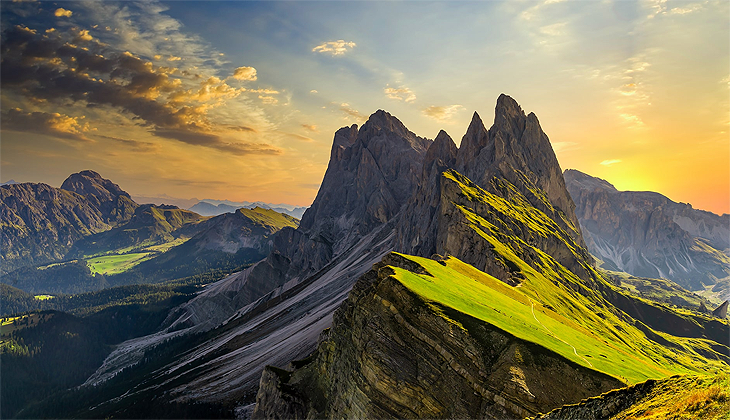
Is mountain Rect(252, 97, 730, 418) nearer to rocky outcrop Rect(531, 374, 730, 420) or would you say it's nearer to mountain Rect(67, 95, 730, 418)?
mountain Rect(67, 95, 730, 418)

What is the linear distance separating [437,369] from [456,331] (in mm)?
3862

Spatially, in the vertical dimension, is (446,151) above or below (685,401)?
above

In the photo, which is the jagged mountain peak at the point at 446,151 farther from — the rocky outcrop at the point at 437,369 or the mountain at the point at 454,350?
the rocky outcrop at the point at 437,369

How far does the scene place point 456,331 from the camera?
32.8m

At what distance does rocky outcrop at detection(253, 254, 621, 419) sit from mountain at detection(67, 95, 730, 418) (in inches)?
4.0

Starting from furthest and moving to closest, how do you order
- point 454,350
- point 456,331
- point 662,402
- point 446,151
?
point 446,151 < point 456,331 < point 454,350 < point 662,402

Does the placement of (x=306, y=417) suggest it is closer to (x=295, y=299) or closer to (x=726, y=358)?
→ (x=295, y=299)

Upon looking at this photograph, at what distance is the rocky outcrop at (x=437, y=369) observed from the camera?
2941 centimetres

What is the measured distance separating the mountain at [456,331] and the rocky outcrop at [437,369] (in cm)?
10

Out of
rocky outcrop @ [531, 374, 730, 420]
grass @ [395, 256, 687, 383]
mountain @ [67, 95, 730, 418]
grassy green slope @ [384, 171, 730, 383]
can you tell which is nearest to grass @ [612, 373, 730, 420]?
rocky outcrop @ [531, 374, 730, 420]

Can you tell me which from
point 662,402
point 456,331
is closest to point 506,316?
point 456,331

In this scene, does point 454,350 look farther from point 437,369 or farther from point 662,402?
point 662,402

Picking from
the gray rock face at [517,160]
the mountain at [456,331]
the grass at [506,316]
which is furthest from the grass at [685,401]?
the gray rock face at [517,160]

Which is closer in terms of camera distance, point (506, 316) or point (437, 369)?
point (437, 369)
